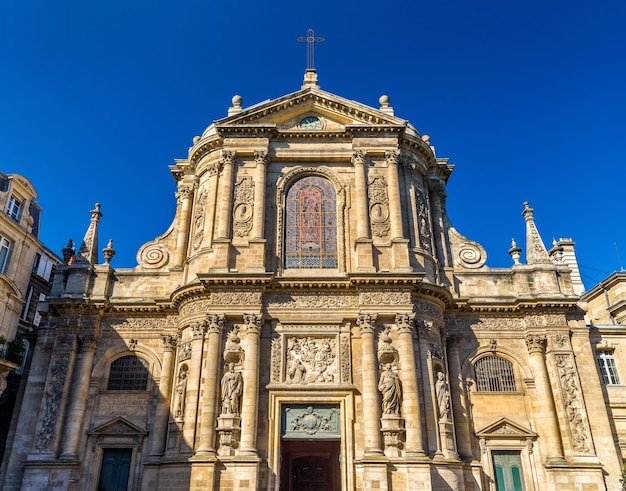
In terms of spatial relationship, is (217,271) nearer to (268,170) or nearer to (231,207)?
(231,207)

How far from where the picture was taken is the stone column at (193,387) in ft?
64.5

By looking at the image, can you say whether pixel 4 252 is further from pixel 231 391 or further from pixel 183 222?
pixel 231 391

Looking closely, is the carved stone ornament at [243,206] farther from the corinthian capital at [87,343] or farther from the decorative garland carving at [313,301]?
the corinthian capital at [87,343]

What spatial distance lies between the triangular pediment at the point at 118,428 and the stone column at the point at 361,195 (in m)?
12.0

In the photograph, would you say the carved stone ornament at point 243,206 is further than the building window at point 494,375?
Yes

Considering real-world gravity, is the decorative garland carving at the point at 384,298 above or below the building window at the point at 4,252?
below

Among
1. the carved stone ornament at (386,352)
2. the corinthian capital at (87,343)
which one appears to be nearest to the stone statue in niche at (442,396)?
the carved stone ornament at (386,352)

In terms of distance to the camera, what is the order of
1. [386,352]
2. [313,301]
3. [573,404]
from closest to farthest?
1. [386,352]
2. [573,404]
3. [313,301]

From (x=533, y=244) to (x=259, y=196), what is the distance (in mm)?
12870

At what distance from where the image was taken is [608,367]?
24859 mm

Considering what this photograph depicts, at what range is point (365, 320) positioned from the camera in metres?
20.8

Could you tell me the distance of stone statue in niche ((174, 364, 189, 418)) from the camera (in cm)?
2077

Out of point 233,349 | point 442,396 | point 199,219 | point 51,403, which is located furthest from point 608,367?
point 51,403

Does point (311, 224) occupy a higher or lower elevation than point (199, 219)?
lower
